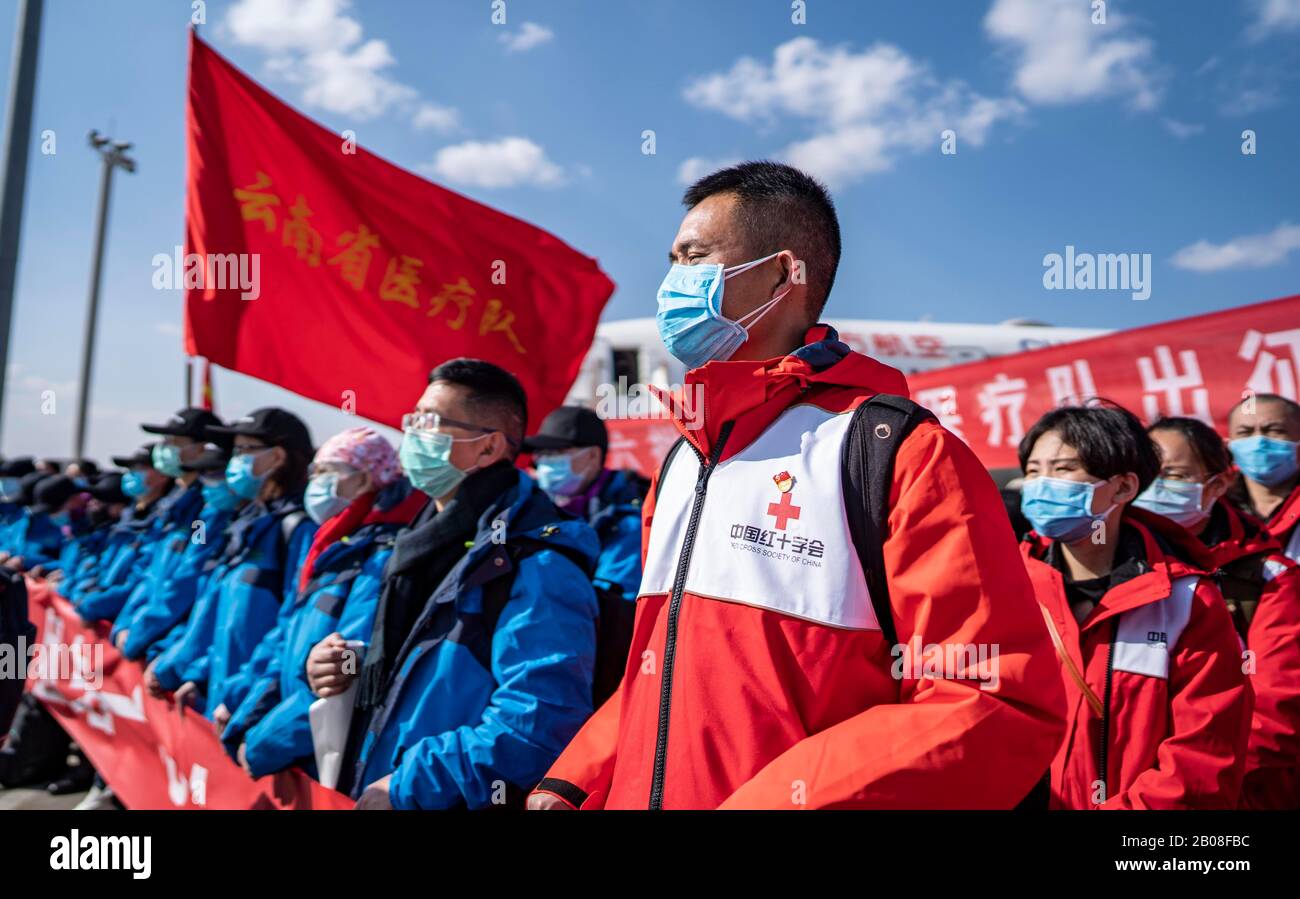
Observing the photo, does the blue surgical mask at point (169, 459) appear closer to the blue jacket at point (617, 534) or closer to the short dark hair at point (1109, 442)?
the blue jacket at point (617, 534)

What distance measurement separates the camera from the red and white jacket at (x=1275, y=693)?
2.72 m

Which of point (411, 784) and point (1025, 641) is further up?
point (1025, 641)

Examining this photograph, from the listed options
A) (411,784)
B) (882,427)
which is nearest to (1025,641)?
(882,427)

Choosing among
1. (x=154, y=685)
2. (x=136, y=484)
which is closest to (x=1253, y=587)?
(x=154, y=685)

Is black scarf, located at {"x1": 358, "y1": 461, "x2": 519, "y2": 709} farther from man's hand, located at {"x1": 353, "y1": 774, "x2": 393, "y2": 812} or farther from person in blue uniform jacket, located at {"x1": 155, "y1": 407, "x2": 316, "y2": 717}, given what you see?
person in blue uniform jacket, located at {"x1": 155, "y1": 407, "x2": 316, "y2": 717}

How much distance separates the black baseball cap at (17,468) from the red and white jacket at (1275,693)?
1178cm

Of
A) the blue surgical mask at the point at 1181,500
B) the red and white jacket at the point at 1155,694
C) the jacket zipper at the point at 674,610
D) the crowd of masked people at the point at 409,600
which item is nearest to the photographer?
the jacket zipper at the point at 674,610

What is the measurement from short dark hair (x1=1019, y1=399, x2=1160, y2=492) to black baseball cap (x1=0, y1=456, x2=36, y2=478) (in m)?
11.4

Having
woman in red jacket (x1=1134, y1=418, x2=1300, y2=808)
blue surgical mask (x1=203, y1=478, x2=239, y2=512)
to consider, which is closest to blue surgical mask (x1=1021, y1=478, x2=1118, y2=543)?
woman in red jacket (x1=1134, y1=418, x2=1300, y2=808)

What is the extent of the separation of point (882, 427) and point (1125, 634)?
1574 millimetres

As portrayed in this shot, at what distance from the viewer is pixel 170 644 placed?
4488mm

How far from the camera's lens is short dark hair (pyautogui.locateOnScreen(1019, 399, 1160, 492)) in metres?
2.64

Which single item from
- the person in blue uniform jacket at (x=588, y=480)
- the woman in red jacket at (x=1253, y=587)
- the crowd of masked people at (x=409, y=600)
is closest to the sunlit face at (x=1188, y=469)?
the woman in red jacket at (x=1253, y=587)

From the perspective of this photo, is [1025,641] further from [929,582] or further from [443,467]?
[443,467]
